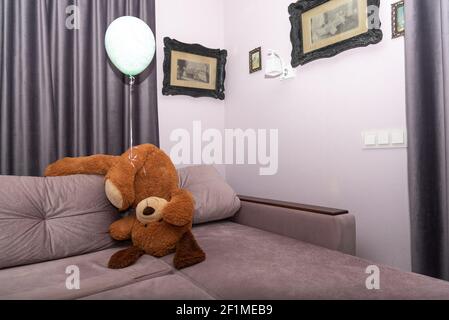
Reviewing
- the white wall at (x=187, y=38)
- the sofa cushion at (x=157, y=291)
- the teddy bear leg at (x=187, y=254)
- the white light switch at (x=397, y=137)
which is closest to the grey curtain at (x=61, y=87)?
the white wall at (x=187, y=38)

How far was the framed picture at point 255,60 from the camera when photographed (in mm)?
2457

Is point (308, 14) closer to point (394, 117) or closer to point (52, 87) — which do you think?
point (394, 117)

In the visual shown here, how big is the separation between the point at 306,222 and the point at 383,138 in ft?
2.07

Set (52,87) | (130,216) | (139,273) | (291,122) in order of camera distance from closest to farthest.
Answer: (139,273), (130,216), (52,87), (291,122)

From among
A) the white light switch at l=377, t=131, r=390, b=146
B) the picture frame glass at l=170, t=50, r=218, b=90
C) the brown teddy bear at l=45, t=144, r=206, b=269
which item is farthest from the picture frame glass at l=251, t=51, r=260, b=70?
the brown teddy bear at l=45, t=144, r=206, b=269

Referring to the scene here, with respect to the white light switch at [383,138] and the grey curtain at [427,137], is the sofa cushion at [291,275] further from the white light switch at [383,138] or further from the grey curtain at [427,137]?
the white light switch at [383,138]

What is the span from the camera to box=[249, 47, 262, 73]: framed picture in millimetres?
2457

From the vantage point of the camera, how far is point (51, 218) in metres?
1.43

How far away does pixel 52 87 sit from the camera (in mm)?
1948

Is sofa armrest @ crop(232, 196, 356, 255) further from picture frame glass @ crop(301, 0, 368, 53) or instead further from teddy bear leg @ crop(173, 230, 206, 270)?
picture frame glass @ crop(301, 0, 368, 53)

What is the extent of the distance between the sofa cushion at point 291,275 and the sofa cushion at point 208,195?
32cm

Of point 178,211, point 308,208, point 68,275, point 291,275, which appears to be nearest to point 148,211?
point 178,211
